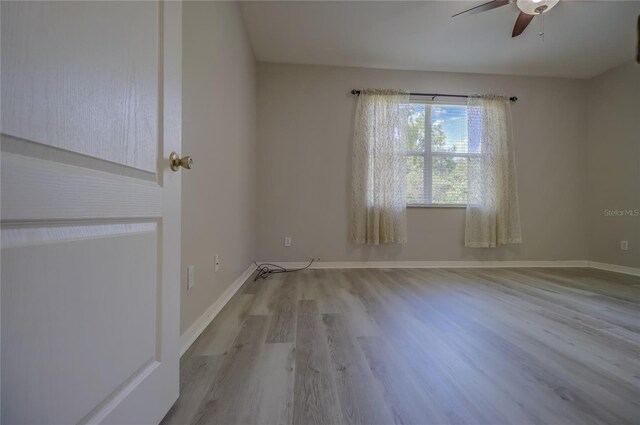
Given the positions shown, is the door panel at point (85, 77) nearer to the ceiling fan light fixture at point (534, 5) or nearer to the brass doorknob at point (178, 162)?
the brass doorknob at point (178, 162)

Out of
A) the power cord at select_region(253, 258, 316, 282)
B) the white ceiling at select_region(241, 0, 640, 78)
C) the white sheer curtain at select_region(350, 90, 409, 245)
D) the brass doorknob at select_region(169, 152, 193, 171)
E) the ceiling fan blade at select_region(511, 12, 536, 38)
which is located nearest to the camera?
the brass doorknob at select_region(169, 152, 193, 171)

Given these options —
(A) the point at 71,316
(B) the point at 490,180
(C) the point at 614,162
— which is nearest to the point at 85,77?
(A) the point at 71,316

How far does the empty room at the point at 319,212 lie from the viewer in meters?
0.44

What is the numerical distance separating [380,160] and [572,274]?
261 centimetres

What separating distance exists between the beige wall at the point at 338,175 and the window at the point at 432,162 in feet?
0.64

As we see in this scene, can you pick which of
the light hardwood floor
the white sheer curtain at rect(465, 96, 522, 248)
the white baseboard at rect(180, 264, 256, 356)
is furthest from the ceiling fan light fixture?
the white baseboard at rect(180, 264, 256, 356)

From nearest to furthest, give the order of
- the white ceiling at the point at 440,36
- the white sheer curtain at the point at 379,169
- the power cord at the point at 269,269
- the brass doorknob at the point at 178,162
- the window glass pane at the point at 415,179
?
1. the brass doorknob at the point at 178,162
2. the white ceiling at the point at 440,36
3. the power cord at the point at 269,269
4. the white sheer curtain at the point at 379,169
5. the window glass pane at the point at 415,179

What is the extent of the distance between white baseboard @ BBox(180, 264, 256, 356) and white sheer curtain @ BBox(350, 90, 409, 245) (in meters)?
1.59

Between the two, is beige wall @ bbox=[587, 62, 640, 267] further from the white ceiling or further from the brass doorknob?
the brass doorknob

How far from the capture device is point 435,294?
2.13 metres

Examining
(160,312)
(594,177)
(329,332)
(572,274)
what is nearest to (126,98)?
(160,312)

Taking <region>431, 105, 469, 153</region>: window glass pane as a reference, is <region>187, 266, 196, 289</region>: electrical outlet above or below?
below

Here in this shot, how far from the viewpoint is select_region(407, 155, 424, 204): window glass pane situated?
10.8ft

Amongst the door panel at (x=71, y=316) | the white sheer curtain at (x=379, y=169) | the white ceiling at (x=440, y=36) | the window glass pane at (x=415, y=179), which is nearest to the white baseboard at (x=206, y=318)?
the door panel at (x=71, y=316)
